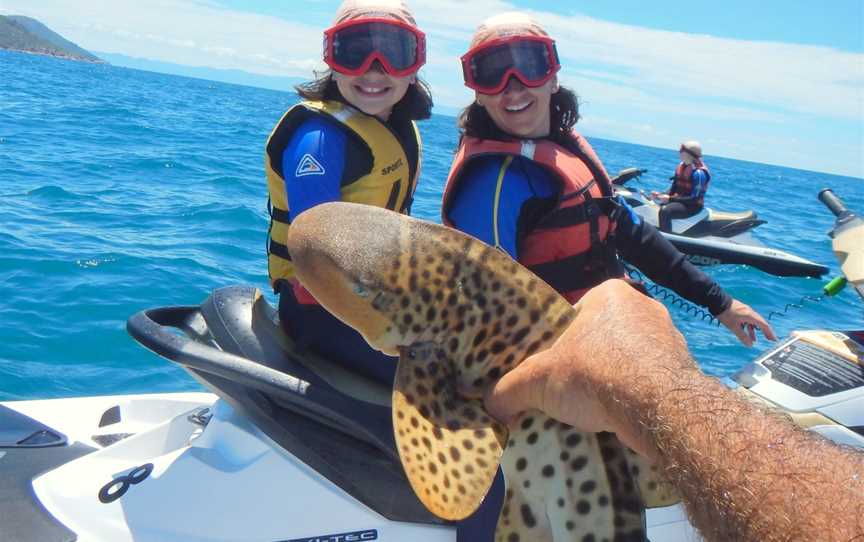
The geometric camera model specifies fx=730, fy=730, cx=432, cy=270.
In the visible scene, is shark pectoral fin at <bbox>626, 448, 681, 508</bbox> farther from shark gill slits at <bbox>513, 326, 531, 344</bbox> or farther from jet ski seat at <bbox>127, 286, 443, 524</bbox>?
jet ski seat at <bbox>127, 286, 443, 524</bbox>

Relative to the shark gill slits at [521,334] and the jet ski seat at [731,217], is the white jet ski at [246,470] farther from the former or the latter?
the jet ski seat at [731,217]

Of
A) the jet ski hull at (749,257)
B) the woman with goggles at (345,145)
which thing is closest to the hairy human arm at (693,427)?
the woman with goggles at (345,145)

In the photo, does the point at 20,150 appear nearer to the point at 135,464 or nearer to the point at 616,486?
the point at 135,464

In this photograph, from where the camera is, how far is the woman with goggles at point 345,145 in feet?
8.71

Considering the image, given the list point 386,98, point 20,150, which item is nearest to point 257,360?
point 386,98

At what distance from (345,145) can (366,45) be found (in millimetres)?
431

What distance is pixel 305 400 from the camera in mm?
2531

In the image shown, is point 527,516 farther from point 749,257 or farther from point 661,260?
point 749,257

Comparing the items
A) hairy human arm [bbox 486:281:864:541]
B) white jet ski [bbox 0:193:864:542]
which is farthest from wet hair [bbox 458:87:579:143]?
hairy human arm [bbox 486:281:864:541]

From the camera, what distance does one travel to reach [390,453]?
8.23ft

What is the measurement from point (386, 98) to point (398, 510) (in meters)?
1.65

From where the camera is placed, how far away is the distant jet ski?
1169cm

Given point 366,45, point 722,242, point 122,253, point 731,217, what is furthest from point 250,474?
point 731,217

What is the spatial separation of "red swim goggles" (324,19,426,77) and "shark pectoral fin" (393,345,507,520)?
1.62m
